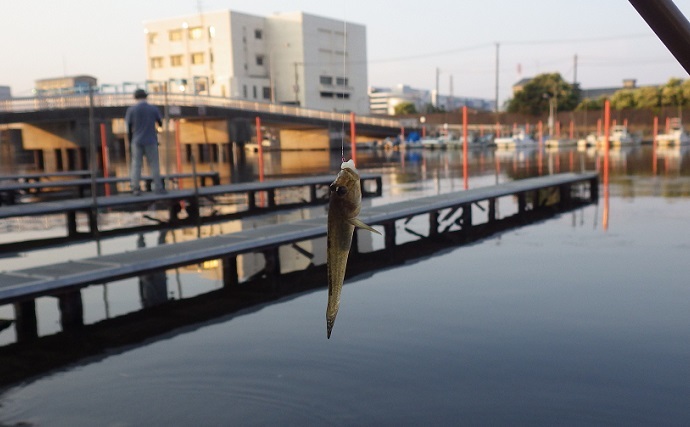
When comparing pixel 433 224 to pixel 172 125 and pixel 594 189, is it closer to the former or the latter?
pixel 594 189

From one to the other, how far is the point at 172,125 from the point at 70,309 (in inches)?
1877

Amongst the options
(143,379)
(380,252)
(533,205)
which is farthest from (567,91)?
(143,379)

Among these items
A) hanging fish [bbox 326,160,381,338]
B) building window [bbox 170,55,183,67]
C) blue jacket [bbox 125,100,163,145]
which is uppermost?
building window [bbox 170,55,183,67]

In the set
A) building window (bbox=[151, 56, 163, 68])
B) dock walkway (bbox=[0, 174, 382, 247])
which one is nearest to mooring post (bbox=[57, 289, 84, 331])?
dock walkway (bbox=[0, 174, 382, 247])

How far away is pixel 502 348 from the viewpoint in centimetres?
541

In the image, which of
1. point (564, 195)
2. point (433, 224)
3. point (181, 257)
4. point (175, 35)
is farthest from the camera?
point (175, 35)

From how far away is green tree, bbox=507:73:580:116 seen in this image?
281 feet

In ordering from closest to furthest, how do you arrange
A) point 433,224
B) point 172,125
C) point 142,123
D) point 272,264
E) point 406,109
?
point 272,264 < point 433,224 < point 142,123 < point 172,125 < point 406,109

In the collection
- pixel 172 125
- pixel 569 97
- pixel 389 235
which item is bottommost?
pixel 389 235

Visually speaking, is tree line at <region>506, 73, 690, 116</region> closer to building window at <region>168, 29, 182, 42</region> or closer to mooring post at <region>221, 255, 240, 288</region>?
building window at <region>168, 29, 182, 42</region>

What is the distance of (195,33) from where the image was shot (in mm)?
81875

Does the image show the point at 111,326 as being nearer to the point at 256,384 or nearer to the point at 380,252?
the point at 256,384

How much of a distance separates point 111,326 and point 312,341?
1972mm

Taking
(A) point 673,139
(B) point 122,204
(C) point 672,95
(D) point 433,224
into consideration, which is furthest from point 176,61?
(D) point 433,224
